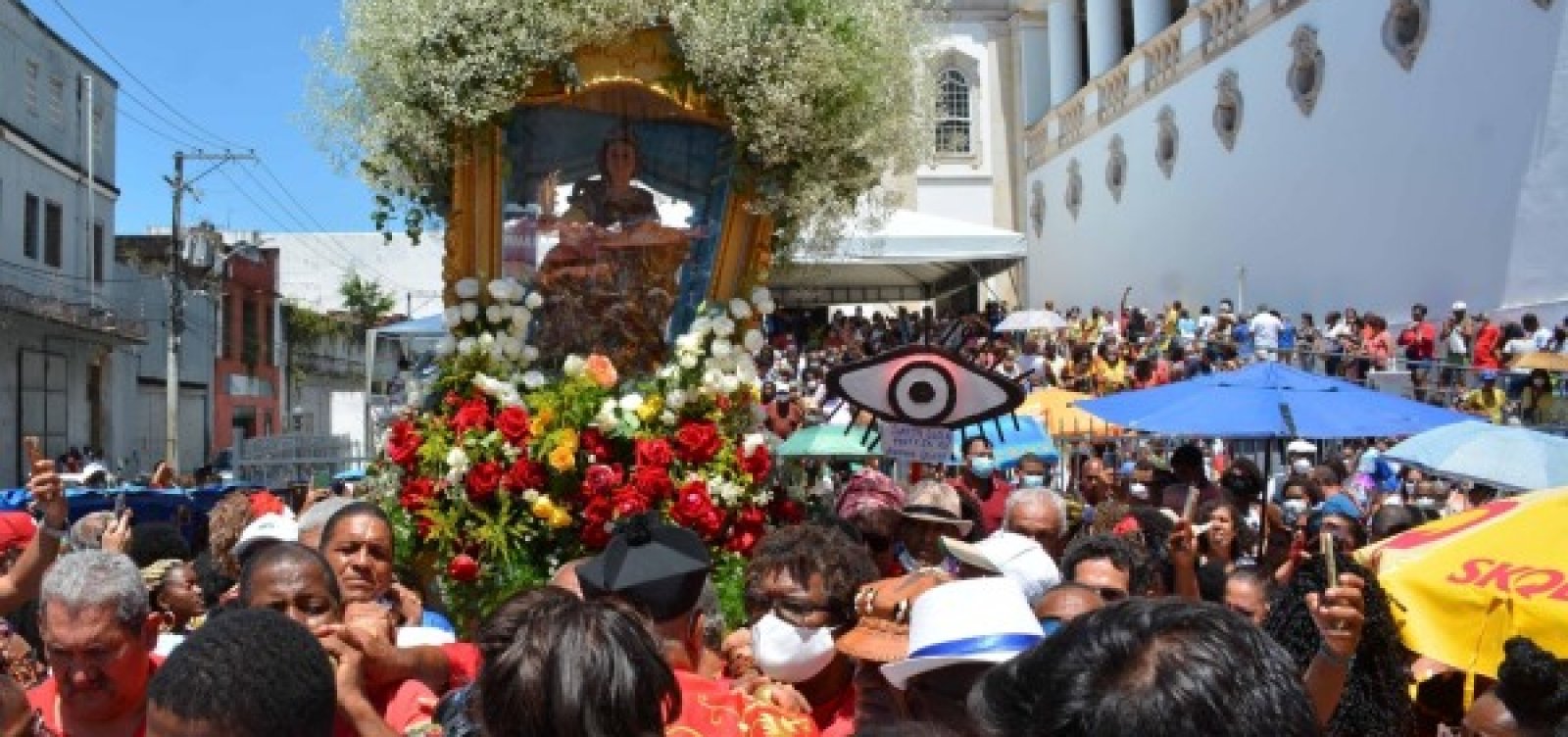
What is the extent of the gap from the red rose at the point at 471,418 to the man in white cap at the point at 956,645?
14.0 ft

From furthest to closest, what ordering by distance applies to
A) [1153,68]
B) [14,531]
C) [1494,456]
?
[1153,68] → [1494,456] → [14,531]

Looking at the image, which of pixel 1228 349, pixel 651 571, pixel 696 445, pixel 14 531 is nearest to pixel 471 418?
pixel 696 445

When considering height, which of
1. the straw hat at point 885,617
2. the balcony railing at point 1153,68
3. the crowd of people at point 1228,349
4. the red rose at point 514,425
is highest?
the balcony railing at point 1153,68

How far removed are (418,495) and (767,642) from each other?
10.8 feet

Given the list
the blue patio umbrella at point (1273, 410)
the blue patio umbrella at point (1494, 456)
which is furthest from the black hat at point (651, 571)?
the blue patio umbrella at point (1273, 410)

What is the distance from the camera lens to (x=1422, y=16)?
23.9 meters

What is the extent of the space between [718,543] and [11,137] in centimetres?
3114

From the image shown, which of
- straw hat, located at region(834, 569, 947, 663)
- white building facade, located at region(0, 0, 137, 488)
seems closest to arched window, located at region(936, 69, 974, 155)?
white building facade, located at region(0, 0, 137, 488)

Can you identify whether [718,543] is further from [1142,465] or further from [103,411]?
[103,411]

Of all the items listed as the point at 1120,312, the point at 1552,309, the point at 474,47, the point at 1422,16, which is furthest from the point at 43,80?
the point at 474,47

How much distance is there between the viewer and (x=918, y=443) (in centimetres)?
905

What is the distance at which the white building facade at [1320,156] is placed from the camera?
21.7 metres

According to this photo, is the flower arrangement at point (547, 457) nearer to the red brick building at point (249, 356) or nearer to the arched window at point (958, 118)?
the arched window at point (958, 118)

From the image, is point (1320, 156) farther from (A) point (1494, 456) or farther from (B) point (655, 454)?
(B) point (655, 454)
